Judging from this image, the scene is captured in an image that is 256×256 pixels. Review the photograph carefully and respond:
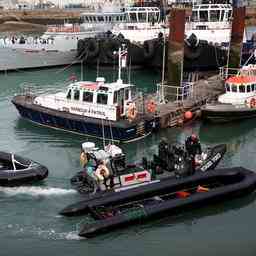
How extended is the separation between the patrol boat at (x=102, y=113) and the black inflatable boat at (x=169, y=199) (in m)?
5.71

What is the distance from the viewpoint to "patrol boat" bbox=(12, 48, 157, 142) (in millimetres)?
21781

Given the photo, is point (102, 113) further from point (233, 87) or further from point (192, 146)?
point (233, 87)

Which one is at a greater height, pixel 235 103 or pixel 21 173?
pixel 235 103

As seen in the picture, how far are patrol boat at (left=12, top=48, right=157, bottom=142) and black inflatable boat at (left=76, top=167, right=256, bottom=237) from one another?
5.71 metres

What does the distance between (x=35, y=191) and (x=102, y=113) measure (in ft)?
20.7

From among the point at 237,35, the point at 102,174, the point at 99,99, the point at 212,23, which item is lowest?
the point at 102,174

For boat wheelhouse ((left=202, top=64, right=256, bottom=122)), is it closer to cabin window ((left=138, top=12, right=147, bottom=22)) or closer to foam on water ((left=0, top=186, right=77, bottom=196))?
foam on water ((left=0, top=186, right=77, bottom=196))

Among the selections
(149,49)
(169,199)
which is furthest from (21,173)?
(149,49)

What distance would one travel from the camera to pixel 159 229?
14430 mm

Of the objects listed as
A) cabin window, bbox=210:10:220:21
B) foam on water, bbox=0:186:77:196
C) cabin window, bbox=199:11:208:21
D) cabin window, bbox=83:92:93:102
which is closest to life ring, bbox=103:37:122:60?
cabin window, bbox=199:11:208:21

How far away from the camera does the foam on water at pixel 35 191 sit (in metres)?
16.4

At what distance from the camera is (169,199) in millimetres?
15617

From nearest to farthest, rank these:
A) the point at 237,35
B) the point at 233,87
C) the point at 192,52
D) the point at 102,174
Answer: the point at 102,174 < the point at 233,87 < the point at 237,35 < the point at 192,52

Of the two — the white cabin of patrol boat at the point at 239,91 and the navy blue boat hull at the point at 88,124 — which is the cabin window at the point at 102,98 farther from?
the white cabin of patrol boat at the point at 239,91
